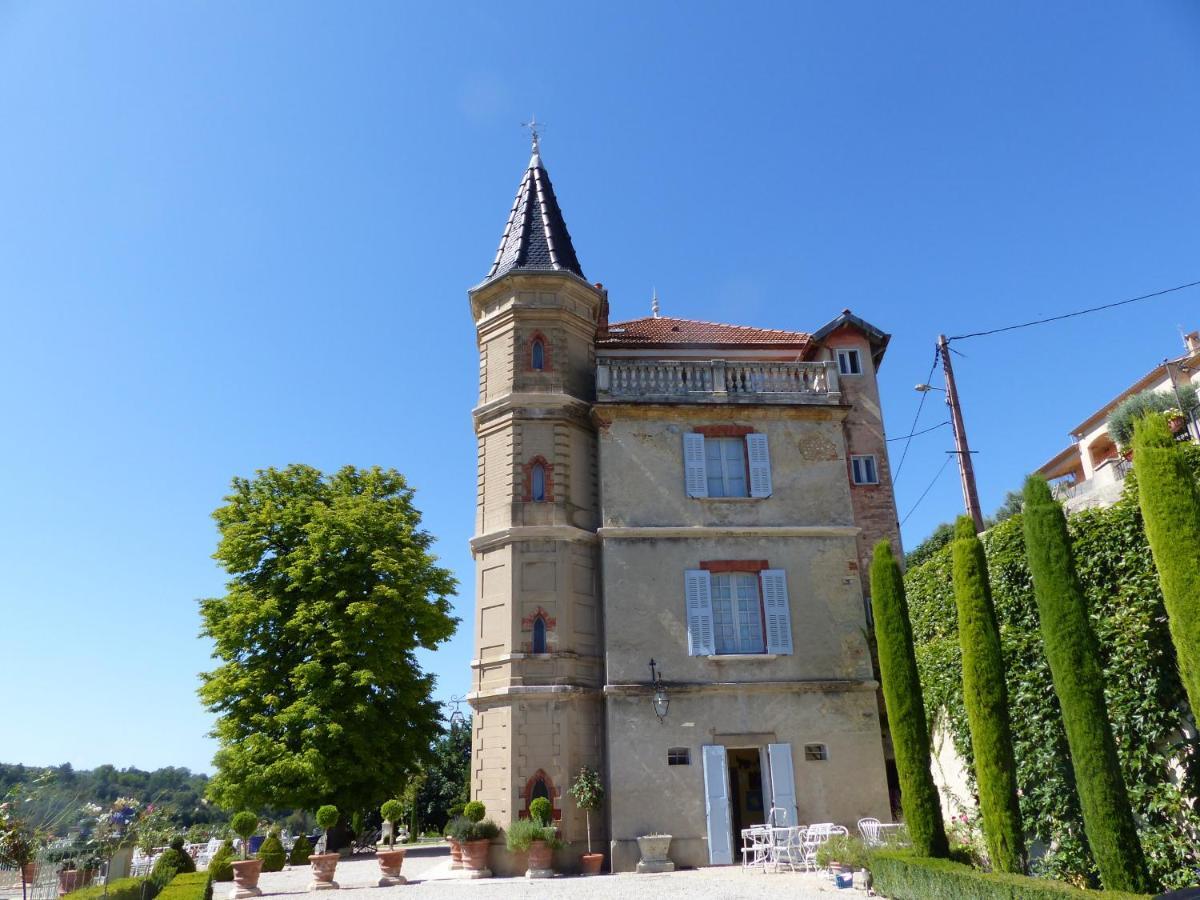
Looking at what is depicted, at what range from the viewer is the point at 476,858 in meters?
16.1

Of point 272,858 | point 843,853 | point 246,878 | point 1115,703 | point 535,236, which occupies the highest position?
point 535,236

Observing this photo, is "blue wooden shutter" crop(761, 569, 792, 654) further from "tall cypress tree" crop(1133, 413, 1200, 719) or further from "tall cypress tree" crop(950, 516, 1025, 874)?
"tall cypress tree" crop(1133, 413, 1200, 719)

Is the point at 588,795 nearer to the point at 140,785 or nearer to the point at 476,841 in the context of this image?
the point at 476,841

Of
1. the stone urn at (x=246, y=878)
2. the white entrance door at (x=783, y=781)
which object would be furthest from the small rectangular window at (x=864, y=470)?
the stone urn at (x=246, y=878)

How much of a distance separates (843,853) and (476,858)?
22.6ft

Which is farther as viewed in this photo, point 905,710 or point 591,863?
point 591,863

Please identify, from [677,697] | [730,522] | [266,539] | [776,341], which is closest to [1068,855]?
[677,697]

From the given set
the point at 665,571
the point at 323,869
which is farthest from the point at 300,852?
the point at 665,571

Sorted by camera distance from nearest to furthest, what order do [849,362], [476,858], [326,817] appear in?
[476,858]
[326,817]
[849,362]

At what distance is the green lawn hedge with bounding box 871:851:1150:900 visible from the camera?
8.77 meters

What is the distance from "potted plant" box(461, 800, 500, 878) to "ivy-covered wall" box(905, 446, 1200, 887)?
9.00 meters

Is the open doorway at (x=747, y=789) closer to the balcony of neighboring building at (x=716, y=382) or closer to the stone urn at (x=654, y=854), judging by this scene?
the stone urn at (x=654, y=854)

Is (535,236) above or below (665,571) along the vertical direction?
above

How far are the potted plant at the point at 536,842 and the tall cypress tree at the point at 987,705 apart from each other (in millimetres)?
7998
